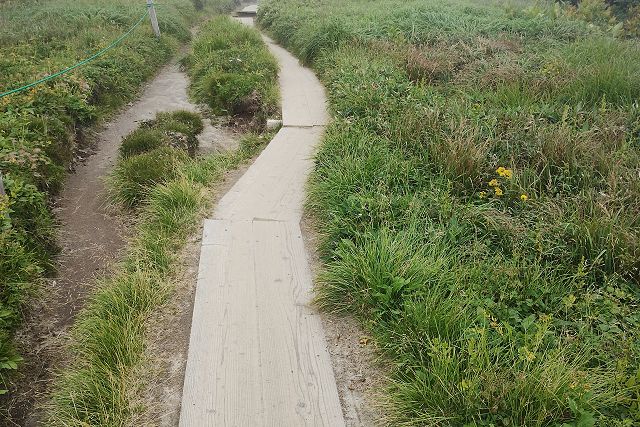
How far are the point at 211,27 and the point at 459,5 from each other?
799 centimetres

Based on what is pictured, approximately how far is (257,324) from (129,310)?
3.47 feet

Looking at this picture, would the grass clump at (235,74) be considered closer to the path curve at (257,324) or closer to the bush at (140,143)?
the bush at (140,143)

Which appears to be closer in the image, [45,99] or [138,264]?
[138,264]

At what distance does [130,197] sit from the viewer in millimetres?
5449

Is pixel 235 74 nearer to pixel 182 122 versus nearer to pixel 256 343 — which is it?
pixel 182 122

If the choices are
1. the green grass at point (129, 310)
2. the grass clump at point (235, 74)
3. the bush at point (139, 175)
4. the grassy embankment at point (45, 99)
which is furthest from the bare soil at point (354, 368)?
the grass clump at point (235, 74)

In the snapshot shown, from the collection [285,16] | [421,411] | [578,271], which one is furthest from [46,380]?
[285,16]

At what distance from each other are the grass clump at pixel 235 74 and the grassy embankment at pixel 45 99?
1.33m

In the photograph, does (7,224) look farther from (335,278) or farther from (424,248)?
(424,248)

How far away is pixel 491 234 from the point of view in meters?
3.89

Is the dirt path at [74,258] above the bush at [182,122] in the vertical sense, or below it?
below

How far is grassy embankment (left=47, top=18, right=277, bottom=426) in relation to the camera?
2.86 meters

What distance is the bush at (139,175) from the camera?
5.43 meters

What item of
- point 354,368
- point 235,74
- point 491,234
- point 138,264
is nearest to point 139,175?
point 138,264
